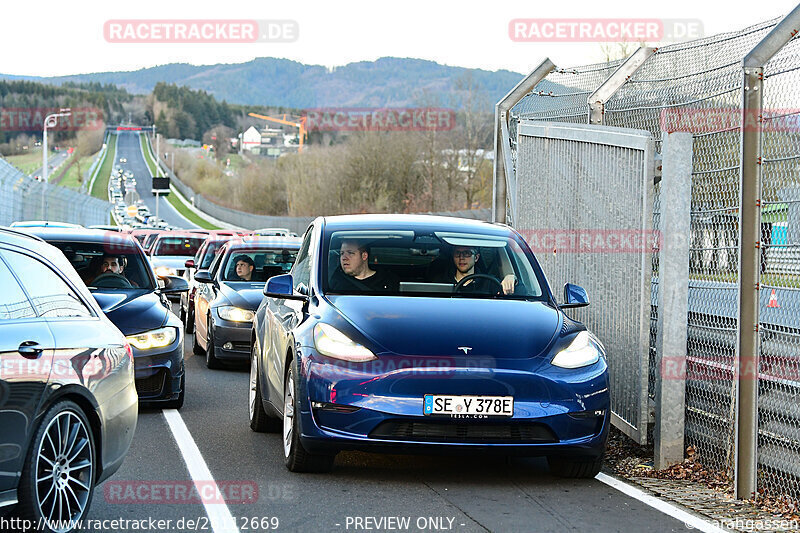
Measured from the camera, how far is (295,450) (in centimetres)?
745

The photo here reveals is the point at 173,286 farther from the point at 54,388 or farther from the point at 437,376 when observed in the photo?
the point at 54,388

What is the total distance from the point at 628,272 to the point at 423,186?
253 feet

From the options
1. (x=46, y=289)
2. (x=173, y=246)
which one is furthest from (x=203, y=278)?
(x=173, y=246)

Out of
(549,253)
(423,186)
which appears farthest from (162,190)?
(549,253)

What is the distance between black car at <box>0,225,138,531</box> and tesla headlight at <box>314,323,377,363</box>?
1.27 m

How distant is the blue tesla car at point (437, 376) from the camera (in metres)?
7.05

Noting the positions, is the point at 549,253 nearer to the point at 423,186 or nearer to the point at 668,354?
the point at 668,354

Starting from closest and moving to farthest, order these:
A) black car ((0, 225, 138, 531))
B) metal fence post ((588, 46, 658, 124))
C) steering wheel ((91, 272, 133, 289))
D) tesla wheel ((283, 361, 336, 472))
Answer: black car ((0, 225, 138, 531)) < tesla wheel ((283, 361, 336, 472)) < metal fence post ((588, 46, 658, 124)) < steering wheel ((91, 272, 133, 289))

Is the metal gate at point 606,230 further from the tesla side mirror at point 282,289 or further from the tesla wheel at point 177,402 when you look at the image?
the tesla wheel at point 177,402

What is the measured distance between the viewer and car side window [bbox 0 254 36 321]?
543 centimetres

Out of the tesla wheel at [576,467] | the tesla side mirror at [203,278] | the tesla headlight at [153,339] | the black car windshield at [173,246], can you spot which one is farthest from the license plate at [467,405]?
the black car windshield at [173,246]

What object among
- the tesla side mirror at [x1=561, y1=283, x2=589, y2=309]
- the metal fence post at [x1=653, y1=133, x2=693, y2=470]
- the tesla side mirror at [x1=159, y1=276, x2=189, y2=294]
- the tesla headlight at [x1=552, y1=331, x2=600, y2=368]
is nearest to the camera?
the tesla headlight at [x1=552, y1=331, x2=600, y2=368]

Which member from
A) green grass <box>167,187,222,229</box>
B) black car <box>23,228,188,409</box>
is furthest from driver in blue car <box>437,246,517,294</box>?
green grass <box>167,187,222,229</box>

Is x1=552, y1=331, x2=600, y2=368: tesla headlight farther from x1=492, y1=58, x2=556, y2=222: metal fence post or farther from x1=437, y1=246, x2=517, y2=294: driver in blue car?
x1=492, y1=58, x2=556, y2=222: metal fence post
